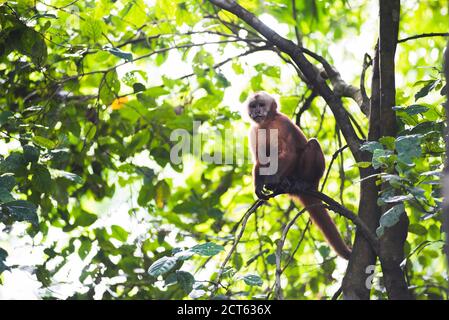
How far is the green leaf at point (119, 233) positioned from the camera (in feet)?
17.5

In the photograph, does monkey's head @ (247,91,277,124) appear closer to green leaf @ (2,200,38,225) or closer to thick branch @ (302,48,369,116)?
thick branch @ (302,48,369,116)

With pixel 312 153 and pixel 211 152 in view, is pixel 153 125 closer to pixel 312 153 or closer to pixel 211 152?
pixel 211 152

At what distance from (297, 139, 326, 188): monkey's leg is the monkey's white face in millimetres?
728

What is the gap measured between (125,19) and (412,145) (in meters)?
3.41

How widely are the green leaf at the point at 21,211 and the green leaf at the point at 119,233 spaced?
5.61 ft

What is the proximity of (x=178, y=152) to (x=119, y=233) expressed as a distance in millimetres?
1028

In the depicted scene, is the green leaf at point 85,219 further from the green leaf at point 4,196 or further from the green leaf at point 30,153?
the green leaf at point 4,196

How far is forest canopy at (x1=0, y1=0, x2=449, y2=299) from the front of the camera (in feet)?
14.1

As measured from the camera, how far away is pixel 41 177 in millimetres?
4430

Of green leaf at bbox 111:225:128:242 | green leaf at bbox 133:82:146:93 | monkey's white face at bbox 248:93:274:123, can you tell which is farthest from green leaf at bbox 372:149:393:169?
monkey's white face at bbox 248:93:274:123

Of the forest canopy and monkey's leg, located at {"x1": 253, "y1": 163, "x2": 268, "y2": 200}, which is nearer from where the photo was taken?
the forest canopy

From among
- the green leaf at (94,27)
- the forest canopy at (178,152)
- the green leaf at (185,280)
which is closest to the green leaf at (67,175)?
the forest canopy at (178,152)

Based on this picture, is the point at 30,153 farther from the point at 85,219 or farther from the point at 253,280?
the point at 253,280
